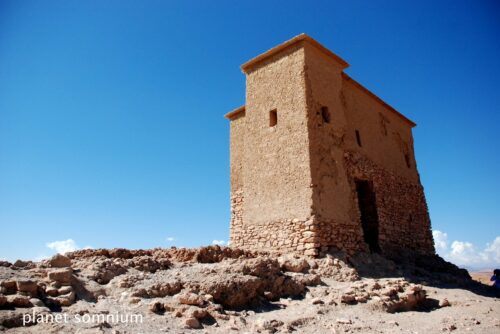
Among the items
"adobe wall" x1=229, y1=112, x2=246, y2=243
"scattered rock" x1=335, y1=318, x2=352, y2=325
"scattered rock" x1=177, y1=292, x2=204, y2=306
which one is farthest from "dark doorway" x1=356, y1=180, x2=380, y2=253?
"scattered rock" x1=177, y1=292, x2=204, y2=306

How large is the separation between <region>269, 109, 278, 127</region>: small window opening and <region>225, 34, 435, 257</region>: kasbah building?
0.14 feet

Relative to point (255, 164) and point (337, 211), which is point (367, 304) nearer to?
point (337, 211)

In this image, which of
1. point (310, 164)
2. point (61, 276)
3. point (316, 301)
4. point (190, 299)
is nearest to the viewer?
point (190, 299)

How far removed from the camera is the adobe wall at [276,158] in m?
10.3

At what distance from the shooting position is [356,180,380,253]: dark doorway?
12680 millimetres

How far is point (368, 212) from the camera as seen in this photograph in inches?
511

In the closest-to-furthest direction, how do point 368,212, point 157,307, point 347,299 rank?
point 157,307
point 347,299
point 368,212

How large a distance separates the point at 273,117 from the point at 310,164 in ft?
8.08

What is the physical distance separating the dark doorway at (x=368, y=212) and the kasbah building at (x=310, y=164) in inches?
1.4

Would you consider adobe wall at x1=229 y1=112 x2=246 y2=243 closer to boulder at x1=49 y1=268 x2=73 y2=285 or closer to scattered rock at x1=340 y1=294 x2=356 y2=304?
scattered rock at x1=340 y1=294 x2=356 y2=304

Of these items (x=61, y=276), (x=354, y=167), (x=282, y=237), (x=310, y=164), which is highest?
(x=354, y=167)

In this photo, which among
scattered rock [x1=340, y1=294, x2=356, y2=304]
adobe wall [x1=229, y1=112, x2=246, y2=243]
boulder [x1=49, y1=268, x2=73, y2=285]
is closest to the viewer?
boulder [x1=49, y1=268, x2=73, y2=285]

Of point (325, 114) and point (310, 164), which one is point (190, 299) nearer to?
point (310, 164)

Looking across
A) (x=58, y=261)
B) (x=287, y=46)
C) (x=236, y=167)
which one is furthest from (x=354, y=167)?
(x=58, y=261)
